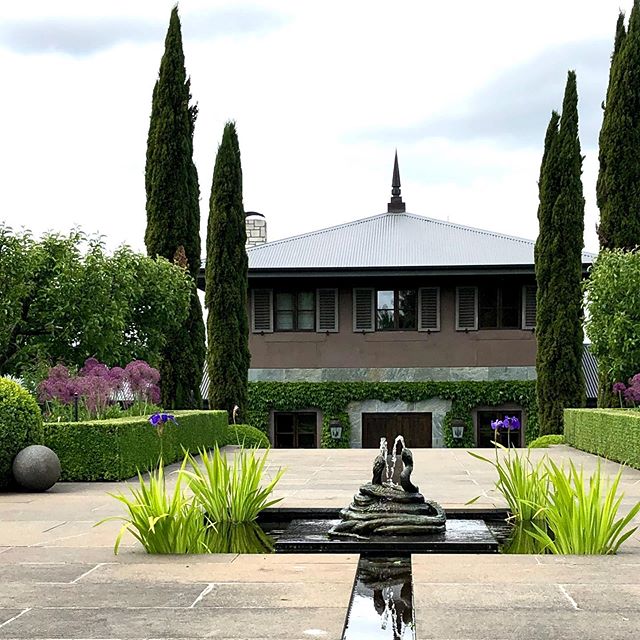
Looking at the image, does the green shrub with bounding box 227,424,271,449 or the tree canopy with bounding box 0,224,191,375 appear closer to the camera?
the tree canopy with bounding box 0,224,191,375

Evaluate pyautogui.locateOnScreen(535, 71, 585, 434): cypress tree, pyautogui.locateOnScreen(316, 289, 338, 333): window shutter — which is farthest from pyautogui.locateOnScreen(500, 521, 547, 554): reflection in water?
pyautogui.locateOnScreen(316, 289, 338, 333): window shutter

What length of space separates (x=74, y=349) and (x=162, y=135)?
22.8 ft

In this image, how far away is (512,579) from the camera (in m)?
6.24

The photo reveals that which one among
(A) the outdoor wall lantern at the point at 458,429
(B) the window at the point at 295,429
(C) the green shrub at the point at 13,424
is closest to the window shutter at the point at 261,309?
(B) the window at the point at 295,429

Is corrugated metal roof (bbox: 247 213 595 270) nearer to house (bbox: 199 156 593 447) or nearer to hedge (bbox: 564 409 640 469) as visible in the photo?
house (bbox: 199 156 593 447)

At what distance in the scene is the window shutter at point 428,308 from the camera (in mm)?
28266

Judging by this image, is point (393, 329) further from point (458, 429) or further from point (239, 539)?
point (239, 539)

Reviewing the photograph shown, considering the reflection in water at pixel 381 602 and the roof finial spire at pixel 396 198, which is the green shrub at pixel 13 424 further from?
the roof finial spire at pixel 396 198

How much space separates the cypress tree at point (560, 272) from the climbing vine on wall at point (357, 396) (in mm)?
2939

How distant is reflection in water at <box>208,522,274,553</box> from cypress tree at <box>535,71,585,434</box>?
55.0 ft

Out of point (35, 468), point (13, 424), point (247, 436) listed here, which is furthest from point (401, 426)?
point (13, 424)

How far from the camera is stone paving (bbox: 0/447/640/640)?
16.5ft

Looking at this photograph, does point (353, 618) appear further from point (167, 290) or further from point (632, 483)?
point (167, 290)

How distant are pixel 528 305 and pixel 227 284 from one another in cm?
857
